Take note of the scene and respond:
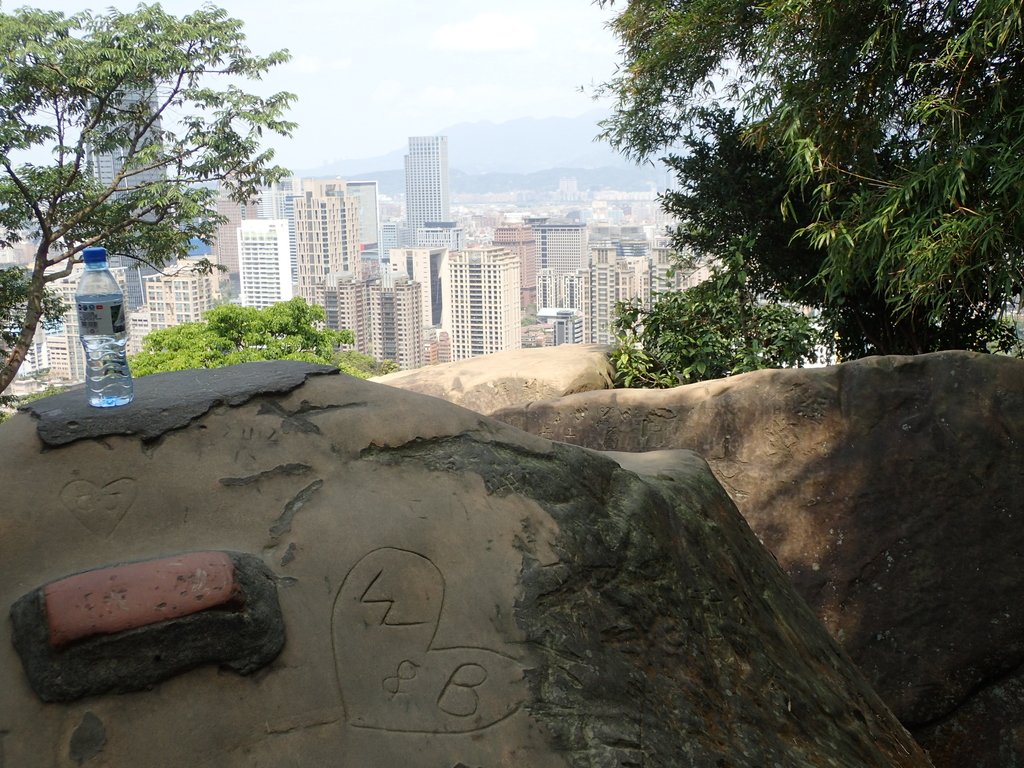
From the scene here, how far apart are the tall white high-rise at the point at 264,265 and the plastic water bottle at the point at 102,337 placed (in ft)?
100

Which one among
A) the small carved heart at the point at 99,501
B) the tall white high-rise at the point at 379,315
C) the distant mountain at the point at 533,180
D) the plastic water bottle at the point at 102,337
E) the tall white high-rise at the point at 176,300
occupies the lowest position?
the tall white high-rise at the point at 379,315

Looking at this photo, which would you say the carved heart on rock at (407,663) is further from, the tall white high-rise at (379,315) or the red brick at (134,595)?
the tall white high-rise at (379,315)

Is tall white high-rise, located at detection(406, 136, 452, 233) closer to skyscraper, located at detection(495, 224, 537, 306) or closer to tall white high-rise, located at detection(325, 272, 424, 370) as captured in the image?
skyscraper, located at detection(495, 224, 537, 306)

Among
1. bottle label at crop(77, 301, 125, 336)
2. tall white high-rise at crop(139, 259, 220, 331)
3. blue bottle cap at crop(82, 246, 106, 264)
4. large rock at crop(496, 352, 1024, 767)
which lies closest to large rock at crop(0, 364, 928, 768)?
bottle label at crop(77, 301, 125, 336)

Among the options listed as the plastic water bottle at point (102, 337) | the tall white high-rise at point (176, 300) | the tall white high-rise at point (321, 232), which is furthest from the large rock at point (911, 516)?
the tall white high-rise at point (321, 232)

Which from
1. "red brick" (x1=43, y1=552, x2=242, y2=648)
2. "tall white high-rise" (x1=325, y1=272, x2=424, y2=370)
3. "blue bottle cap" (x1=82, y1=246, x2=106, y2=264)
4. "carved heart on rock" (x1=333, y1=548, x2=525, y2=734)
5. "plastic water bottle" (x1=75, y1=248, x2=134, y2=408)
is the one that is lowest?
"tall white high-rise" (x1=325, y1=272, x2=424, y2=370)

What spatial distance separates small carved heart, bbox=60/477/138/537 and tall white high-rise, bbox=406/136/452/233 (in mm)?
84675

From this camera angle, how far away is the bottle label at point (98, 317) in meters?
2.11

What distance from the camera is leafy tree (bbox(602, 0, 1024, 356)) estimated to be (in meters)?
4.80

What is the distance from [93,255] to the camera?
2.16 meters

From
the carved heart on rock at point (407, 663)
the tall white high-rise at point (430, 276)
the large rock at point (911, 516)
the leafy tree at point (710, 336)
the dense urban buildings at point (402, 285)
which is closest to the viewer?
the carved heart on rock at point (407, 663)

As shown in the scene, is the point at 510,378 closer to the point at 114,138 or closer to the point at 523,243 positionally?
the point at 114,138

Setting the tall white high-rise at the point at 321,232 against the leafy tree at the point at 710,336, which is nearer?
the leafy tree at the point at 710,336

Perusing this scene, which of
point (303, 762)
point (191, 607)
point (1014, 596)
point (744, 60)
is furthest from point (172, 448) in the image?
point (744, 60)
